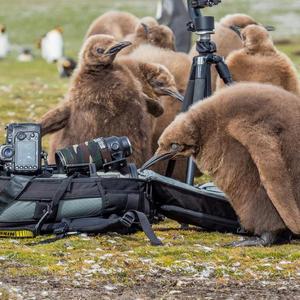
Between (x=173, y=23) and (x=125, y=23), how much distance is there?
1.82 metres

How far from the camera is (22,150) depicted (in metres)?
6.10

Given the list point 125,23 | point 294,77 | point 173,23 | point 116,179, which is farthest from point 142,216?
point 173,23

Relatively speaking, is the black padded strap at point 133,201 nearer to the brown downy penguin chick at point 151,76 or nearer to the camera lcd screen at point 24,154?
the camera lcd screen at point 24,154

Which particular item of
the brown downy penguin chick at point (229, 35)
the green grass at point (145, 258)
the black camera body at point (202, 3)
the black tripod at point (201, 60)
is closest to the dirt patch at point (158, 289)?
the green grass at point (145, 258)

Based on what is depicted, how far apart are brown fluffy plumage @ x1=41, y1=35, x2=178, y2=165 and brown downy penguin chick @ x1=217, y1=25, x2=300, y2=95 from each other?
1.55 meters

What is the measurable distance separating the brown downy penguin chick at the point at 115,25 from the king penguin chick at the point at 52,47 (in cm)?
946

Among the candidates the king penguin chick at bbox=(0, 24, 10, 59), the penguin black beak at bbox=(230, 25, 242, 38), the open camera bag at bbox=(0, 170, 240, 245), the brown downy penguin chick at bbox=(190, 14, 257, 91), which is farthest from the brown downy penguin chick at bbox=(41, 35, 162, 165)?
the king penguin chick at bbox=(0, 24, 10, 59)

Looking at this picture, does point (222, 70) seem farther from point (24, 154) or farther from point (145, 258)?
point (145, 258)

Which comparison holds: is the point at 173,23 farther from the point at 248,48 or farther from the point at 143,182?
the point at 143,182

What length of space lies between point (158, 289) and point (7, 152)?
1.64 metres

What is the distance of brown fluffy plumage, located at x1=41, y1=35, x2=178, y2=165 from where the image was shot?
7309mm

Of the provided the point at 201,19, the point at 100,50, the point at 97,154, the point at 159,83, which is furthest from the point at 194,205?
the point at 159,83

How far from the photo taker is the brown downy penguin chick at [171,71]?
323 inches

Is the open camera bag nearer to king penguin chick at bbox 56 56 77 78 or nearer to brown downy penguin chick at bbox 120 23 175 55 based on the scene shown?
brown downy penguin chick at bbox 120 23 175 55
